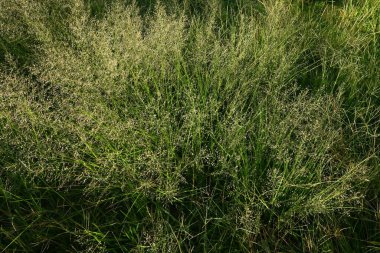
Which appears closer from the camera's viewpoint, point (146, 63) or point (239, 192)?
point (239, 192)

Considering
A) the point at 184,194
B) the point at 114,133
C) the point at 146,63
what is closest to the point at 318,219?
the point at 184,194

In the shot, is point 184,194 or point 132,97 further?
point 132,97

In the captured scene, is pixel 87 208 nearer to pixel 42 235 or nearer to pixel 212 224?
pixel 42 235

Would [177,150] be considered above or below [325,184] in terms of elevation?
above

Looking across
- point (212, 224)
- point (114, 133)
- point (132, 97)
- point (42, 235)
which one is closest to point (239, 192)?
point (212, 224)

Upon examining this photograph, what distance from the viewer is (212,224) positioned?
160 centimetres

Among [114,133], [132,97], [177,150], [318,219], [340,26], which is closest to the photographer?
[318,219]

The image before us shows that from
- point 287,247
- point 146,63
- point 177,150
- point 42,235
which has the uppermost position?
point 146,63

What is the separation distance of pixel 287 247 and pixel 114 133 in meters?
0.86

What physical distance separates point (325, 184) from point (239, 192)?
0.39 meters

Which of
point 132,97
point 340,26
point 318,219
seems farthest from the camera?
point 340,26

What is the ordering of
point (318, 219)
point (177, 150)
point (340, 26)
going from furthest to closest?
point (340, 26) < point (177, 150) < point (318, 219)

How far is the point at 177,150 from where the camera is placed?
1751 mm

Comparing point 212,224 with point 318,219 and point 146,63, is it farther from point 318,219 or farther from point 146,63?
point 146,63
